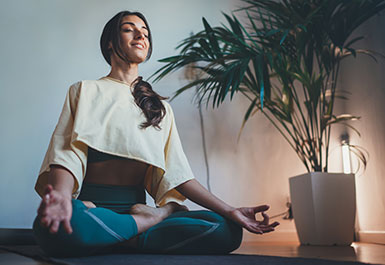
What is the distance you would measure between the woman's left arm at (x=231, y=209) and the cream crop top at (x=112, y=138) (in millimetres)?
38

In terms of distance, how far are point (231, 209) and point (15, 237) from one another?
1.33m

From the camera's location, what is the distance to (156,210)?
1.32 meters

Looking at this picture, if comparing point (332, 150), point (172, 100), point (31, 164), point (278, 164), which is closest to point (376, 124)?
point (332, 150)

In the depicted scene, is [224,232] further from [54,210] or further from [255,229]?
[54,210]

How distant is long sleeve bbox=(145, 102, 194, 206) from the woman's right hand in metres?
0.57

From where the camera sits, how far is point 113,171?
1.37 meters

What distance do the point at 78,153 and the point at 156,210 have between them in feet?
1.01

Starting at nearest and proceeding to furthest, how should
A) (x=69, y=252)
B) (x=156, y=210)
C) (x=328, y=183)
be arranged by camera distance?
1. (x=69, y=252)
2. (x=156, y=210)
3. (x=328, y=183)

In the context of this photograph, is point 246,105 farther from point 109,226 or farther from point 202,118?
point 109,226

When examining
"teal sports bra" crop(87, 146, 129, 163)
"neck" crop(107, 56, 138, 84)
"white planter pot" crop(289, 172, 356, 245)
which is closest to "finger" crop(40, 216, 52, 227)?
"teal sports bra" crop(87, 146, 129, 163)

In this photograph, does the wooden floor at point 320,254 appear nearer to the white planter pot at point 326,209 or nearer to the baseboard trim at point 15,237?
the white planter pot at point 326,209

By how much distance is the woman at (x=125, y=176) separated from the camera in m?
1.10

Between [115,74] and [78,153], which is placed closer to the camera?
[78,153]

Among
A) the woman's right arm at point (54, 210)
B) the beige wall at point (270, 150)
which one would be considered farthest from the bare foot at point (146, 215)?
the beige wall at point (270, 150)
